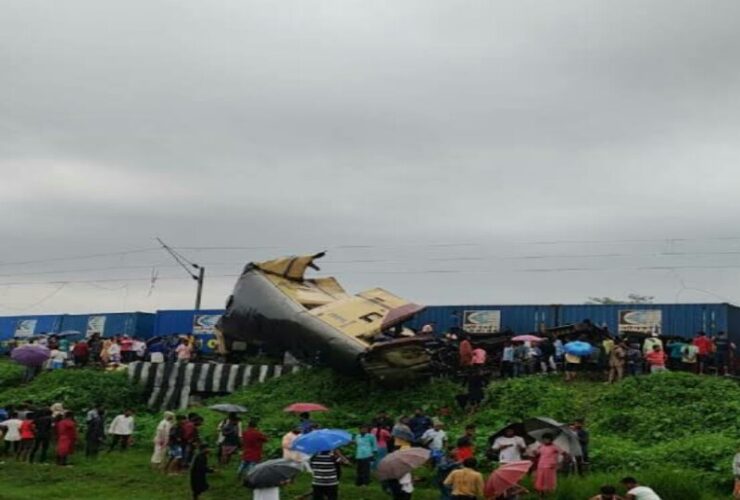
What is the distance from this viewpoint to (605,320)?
29.0m

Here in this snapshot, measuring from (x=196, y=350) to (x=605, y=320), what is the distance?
1457 cm

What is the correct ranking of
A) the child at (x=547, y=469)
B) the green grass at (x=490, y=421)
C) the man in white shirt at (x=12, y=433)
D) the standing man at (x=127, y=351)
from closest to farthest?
the child at (x=547, y=469) < the green grass at (x=490, y=421) < the man in white shirt at (x=12, y=433) < the standing man at (x=127, y=351)

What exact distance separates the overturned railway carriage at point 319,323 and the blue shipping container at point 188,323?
31.8 feet

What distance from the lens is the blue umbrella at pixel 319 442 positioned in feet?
42.9

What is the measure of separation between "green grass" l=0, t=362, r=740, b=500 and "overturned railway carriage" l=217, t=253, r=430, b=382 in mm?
892

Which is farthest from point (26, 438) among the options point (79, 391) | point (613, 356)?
point (613, 356)

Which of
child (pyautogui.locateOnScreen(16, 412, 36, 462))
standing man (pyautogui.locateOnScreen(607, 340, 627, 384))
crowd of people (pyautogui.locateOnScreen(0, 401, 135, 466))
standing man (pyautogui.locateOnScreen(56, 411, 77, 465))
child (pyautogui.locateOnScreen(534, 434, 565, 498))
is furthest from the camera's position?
standing man (pyautogui.locateOnScreen(607, 340, 627, 384))

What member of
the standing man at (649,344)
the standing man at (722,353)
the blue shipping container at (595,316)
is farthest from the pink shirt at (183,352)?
the standing man at (722,353)

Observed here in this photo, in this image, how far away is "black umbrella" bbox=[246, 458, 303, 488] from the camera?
11.6 metres

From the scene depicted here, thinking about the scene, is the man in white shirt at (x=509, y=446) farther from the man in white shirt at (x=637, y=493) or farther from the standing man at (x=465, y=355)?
the standing man at (x=465, y=355)

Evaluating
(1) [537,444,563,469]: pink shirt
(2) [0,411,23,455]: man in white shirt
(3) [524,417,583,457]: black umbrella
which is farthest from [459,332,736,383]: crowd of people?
(2) [0,411,23,455]: man in white shirt

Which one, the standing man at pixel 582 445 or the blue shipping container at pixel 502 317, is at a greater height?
the blue shipping container at pixel 502 317

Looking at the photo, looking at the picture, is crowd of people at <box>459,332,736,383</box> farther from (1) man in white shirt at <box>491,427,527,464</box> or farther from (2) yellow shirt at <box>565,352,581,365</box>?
(1) man in white shirt at <box>491,427,527,464</box>

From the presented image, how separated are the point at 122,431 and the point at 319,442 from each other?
9192 millimetres
